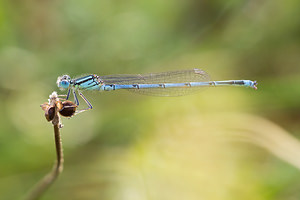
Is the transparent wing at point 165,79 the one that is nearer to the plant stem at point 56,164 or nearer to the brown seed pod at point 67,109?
the plant stem at point 56,164

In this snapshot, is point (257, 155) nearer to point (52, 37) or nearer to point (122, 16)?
point (122, 16)

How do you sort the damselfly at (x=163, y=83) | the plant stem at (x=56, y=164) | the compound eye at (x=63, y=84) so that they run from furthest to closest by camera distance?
1. the damselfly at (x=163, y=83)
2. the compound eye at (x=63, y=84)
3. the plant stem at (x=56, y=164)

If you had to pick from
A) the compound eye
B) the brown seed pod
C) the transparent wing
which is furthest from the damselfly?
the brown seed pod

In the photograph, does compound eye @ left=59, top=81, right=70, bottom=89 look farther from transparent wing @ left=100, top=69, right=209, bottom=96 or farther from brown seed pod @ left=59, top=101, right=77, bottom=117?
brown seed pod @ left=59, top=101, right=77, bottom=117

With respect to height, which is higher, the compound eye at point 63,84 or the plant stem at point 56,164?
the compound eye at point 63,84

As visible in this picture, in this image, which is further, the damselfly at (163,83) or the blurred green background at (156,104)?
the damselfly at (163,83)

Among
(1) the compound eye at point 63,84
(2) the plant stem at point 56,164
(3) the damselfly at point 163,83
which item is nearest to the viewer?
(2) the plant stem at point 56,164

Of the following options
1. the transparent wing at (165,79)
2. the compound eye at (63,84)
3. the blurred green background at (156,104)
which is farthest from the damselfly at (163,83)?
the compound eye at (63,84)

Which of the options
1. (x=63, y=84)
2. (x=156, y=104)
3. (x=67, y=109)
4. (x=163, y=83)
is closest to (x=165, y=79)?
(x=163, y=83)

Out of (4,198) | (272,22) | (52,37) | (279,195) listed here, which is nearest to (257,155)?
(279,195)

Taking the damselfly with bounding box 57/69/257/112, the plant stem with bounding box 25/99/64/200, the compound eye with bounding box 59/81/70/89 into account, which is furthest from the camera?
the damselfly with bounding box 57/69/257/112
